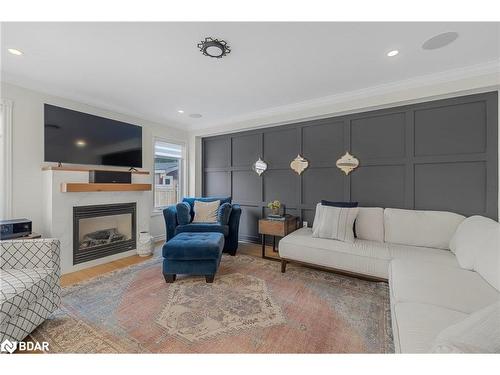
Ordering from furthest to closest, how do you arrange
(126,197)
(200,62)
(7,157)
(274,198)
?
(274,198)
(126,197)
(7,157)
(200,62)

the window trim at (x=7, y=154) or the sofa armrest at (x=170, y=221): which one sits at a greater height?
the window trim at (x=7, y=154)

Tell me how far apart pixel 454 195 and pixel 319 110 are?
6.60 ft

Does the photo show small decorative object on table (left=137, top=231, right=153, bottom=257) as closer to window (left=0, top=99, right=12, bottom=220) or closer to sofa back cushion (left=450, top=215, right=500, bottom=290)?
window (left=0, top=99, right=12, bottom=220)

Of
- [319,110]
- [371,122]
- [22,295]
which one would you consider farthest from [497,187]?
[22,295]

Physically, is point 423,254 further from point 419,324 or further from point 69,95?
point 69,95

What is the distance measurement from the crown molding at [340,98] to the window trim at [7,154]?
269 cm

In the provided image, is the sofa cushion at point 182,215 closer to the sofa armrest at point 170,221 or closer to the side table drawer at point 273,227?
the sofa armrest at point 170,221

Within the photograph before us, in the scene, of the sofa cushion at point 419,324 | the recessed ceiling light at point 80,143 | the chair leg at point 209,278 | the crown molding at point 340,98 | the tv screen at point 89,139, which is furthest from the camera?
the recessed ceiling light at point 80,143

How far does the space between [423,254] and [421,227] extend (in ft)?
1.45

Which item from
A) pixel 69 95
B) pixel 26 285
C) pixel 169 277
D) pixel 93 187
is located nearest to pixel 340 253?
pixel 169 277

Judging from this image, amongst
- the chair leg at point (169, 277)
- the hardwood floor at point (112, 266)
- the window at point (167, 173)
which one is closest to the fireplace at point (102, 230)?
the hardwood floor at point (112, 266)

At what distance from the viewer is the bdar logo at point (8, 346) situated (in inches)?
51.8
